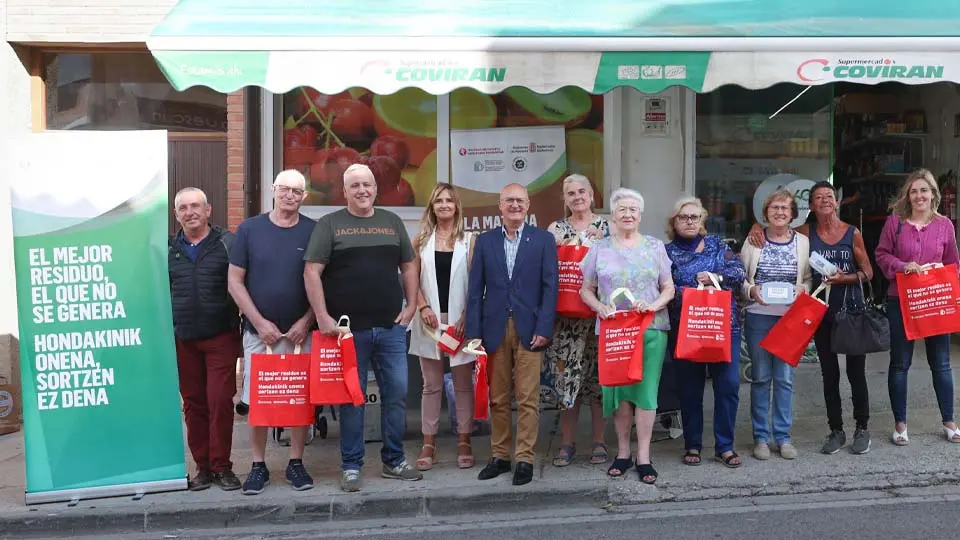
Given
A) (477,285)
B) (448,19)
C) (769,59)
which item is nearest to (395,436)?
(477,285)

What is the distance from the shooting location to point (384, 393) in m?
6.13

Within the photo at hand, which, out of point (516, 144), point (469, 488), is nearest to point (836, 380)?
point (469, 488)

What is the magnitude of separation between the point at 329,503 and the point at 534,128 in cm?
401

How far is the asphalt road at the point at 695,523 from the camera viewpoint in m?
5.25

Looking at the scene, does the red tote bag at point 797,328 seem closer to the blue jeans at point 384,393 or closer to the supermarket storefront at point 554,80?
the supermarket storefront at point 554,80

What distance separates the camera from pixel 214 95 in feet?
27.7

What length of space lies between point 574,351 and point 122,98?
4.73 metres

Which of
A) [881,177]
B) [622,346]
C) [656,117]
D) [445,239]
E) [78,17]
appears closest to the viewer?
[622,346]

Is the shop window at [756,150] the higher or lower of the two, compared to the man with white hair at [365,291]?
higher

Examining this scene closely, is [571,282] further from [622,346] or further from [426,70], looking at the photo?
[426,70]

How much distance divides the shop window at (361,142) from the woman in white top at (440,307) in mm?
2094

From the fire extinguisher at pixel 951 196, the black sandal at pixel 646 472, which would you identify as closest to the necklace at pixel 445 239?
the black sandal at pixel 646 472

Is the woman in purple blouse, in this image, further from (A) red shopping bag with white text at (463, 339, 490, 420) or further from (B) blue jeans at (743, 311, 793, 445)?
(A) red shopping bag with white text at (463, 339, 490, 420)

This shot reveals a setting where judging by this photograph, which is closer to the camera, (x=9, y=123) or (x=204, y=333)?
(x=204, y=333)
